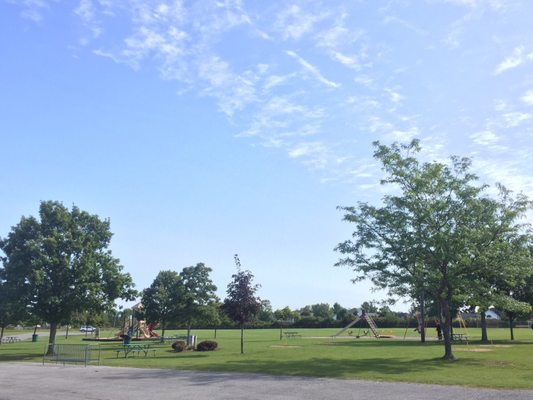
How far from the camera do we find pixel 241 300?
32531 millimetres

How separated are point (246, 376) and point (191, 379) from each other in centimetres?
199

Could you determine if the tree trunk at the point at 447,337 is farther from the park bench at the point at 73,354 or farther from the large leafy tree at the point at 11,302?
the large leafy tree at the point at 11,302

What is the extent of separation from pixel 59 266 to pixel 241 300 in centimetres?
1205

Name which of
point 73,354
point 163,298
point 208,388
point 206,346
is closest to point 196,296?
point 163,298

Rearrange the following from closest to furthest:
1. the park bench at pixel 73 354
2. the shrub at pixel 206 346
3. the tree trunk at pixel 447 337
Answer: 1. the park bench at pixel 73 354
2. the tree trunk at pixel 447 337
3. the shrub at pixel 206 346

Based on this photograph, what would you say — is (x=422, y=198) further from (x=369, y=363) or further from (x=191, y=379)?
(x=191, y=379)

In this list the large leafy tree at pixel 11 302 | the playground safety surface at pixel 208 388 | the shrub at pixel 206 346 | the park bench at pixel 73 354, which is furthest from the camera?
the shrub at pixel 206 346

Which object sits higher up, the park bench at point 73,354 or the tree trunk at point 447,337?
the tree trunk at point 447,337

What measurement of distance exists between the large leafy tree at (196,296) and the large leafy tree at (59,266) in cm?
1047

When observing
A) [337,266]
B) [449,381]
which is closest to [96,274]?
[337,266]

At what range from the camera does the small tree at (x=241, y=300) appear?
32531mm

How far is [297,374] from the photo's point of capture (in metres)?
18.6

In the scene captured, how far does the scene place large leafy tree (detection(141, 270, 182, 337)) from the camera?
149 ft

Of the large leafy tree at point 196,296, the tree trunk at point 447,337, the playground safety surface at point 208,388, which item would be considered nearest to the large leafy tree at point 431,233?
the tree trunk at point 447,337
